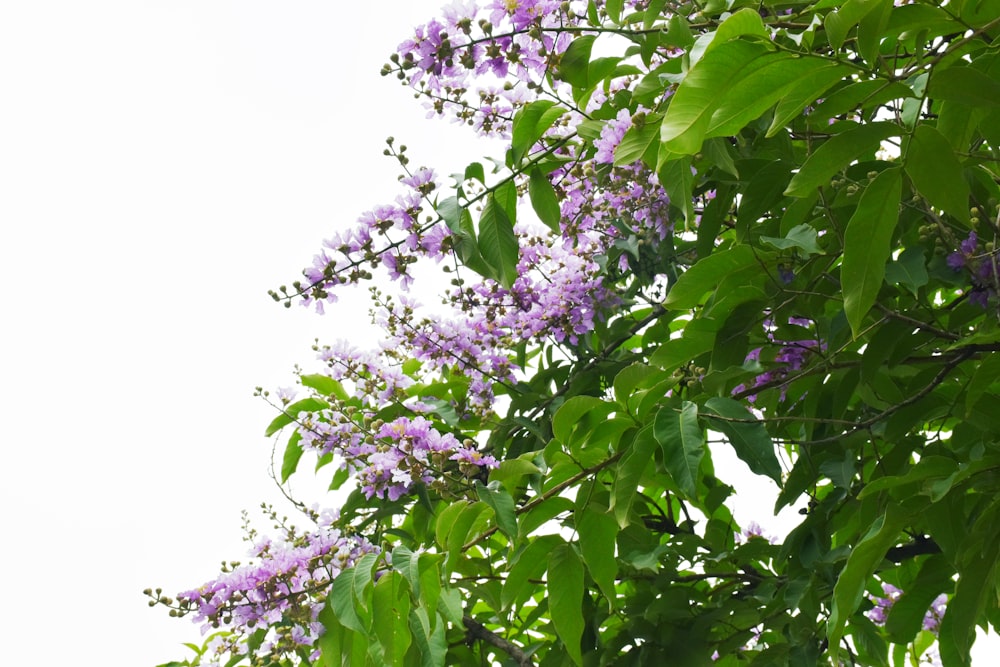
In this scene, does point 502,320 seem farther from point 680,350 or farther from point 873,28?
point 873,28

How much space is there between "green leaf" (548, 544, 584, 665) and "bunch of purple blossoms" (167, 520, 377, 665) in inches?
11.7

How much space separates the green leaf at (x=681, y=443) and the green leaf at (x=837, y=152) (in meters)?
0.29

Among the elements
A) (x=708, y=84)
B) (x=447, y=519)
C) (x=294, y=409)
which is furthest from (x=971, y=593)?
Result: (x=294, y=409)

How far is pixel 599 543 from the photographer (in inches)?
52.2

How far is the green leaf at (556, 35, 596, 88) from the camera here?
4.78 feet

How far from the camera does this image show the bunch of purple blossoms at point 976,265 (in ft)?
4.15

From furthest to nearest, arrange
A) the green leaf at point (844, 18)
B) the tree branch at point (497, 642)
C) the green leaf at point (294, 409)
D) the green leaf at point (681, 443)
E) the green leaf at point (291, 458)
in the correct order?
the green leaf at point (291, 458) < the green leaf at point (294, 409) < the tree branch at point (497, 642) < the green leaf at point (681, 443) < the green leaf at point (844, 18)

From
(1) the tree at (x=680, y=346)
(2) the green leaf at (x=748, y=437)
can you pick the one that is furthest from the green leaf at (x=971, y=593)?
(2) the green leaf at (x=748, y=437)

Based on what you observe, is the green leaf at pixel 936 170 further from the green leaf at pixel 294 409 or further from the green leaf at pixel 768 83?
the green leaf at pixel 294 409

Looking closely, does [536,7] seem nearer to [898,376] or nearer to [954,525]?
[898,376]

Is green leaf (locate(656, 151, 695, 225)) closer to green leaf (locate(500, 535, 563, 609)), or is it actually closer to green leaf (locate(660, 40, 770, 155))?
green leaf (locate(660, 40, 770, 155))

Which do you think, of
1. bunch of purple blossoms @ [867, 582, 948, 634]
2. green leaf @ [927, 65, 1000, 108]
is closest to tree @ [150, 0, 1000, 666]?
green leaf @ [927, 65, 1000, 108]

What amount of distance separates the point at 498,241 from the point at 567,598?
1.80ft

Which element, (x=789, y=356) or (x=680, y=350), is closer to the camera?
(x=680, y=350)
